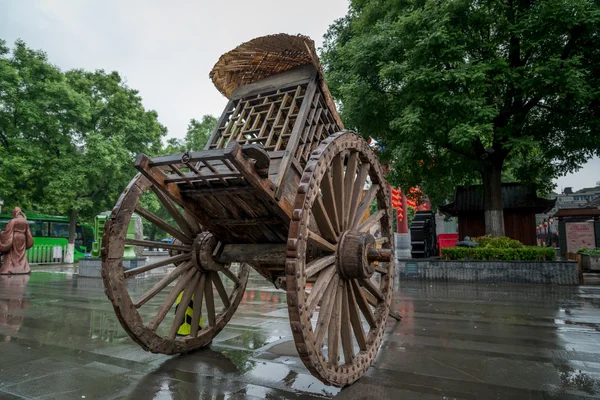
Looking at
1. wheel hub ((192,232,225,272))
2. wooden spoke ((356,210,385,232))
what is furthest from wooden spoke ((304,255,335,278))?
wheel hub ((192,232,225,272))

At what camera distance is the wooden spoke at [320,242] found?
8.88ft

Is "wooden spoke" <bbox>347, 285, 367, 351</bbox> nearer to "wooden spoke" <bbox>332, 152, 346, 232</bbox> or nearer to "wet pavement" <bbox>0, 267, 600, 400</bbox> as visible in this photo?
"wet pavement" <bbox>0, 267, 600, 400</bbox>

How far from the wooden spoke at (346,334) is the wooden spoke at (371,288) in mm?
286

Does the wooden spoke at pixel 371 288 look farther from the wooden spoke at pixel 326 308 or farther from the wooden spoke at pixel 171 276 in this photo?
the wooden spoke at pixel 171 276

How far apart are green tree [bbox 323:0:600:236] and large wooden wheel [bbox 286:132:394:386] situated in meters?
7.91

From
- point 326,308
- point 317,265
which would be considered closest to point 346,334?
point 326,308

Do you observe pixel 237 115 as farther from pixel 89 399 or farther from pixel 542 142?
pixel 542 142

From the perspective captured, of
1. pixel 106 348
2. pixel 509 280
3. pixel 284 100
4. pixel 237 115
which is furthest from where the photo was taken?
pixel 509 280

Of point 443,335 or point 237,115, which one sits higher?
point 237,115

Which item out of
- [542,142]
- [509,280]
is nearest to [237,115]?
[509,280]

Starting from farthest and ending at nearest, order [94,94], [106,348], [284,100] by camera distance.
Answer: [94,94], [106,348], [284,100]

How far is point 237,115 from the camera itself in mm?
4016

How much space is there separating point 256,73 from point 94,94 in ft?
78.9

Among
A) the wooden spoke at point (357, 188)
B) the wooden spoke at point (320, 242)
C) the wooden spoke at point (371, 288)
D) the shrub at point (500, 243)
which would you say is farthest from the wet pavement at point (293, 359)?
the shrub at point (500, 243)
